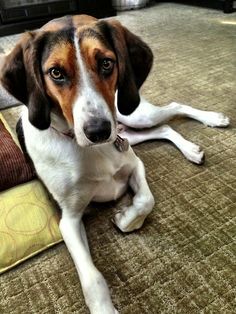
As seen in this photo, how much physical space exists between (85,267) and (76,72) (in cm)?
66

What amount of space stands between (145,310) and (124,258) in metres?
0.23

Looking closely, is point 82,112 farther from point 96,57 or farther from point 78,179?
point 78,179

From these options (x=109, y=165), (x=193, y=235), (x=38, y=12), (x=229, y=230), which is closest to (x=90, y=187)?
(x=109, y=165)

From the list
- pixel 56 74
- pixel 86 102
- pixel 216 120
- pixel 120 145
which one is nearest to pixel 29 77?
pixel 56 74

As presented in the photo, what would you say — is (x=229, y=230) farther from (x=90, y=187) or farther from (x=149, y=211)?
(x=90, y=187)

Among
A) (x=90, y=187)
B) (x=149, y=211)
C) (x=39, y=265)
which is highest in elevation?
(x=90, y=187)

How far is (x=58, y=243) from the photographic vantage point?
1410 mm

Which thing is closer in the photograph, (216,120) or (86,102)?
(86,102)

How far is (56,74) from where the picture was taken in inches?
43.2

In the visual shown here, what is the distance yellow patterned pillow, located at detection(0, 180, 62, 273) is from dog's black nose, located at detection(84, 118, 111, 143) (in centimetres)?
49

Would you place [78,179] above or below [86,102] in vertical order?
below

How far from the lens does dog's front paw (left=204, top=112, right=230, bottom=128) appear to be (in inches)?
79.9

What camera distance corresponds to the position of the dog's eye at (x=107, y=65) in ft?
3.67

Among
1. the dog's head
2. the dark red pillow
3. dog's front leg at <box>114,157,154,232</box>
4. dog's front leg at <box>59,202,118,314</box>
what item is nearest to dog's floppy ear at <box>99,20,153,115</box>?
the dog's head
